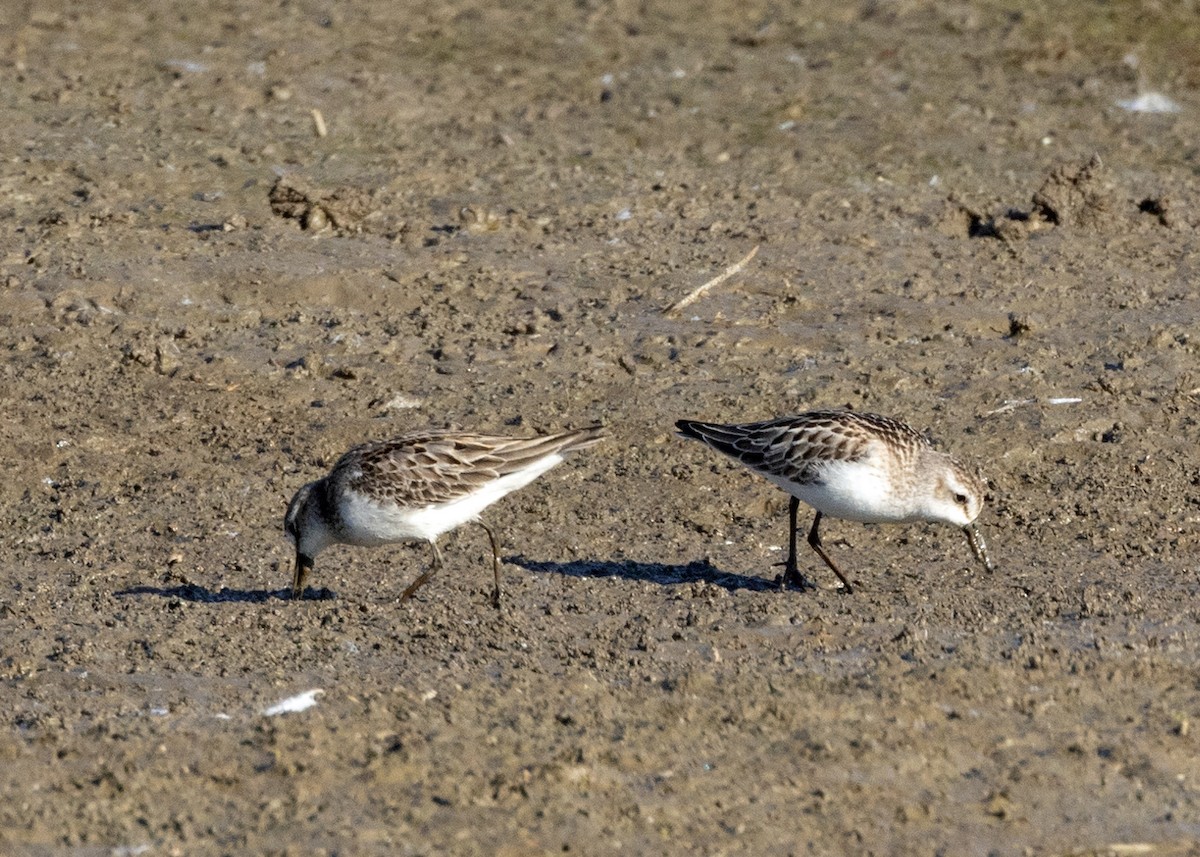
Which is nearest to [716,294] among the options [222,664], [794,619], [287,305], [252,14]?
[287,305]

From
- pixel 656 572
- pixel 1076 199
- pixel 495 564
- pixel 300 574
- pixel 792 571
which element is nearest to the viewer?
pixel 495 564

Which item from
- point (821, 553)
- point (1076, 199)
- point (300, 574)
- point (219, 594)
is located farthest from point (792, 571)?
point (1076, 199)

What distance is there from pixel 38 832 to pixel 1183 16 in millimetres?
14662

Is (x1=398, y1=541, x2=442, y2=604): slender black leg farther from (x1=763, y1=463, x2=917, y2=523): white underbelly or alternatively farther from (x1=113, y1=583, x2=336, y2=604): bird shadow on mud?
(x1=763, y1=463, x2=917, y2=523): white underbelly

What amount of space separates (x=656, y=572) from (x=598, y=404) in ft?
6.51

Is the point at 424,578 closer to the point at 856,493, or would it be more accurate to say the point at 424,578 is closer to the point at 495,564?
the point at 495,564

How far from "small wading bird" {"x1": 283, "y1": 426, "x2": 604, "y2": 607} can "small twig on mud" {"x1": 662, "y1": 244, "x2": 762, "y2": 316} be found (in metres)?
3.22

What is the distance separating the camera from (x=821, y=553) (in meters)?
10.3

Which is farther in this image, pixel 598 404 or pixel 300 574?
pixel 598 404

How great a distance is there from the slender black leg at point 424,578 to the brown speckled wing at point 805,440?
1.57m

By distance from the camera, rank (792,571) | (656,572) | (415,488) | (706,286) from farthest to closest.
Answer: (706,286) < (656,572) < (792,571) < (415,488)

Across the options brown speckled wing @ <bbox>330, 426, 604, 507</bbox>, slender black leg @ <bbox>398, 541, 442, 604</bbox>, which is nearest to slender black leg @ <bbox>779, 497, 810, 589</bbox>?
brown speckled wing @ <bbox>330, 426, 604, 507</bbox>

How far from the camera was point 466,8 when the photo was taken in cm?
1831

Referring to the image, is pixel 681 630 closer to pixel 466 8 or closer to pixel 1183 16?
pixel 466 8
